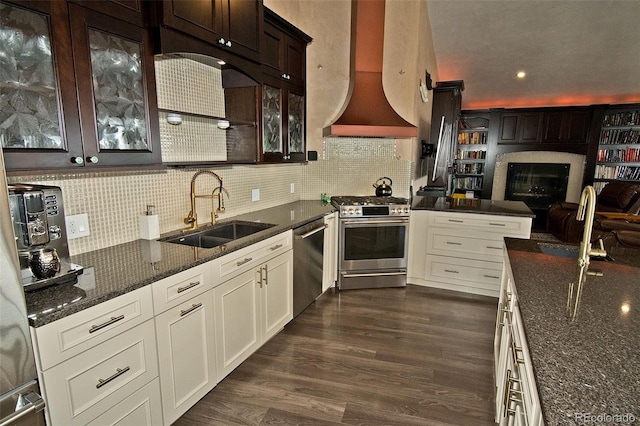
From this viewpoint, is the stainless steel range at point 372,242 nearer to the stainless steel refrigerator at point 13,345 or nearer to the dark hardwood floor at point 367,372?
the dark hardwood floor at point 367,372

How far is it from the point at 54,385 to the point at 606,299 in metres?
2.04

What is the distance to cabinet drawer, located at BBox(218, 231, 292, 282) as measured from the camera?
199cm

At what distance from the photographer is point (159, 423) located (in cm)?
166

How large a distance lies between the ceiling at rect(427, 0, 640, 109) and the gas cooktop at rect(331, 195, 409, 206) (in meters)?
2.82

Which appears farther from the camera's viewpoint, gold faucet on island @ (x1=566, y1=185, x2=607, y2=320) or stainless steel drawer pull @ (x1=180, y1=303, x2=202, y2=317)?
stainless steel drawer pull @ (x1=180, y1=303, x2=202, y2=317)

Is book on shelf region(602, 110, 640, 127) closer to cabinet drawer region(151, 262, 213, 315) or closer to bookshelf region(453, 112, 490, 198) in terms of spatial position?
bookshelf region(453, 112, 490, 198)

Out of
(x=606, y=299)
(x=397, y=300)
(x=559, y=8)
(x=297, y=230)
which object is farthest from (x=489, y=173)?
(x=606, y=299)

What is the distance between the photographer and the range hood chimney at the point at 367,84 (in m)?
3.42

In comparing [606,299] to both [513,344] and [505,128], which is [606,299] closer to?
[513,344]

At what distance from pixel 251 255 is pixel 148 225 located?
2.18 ft

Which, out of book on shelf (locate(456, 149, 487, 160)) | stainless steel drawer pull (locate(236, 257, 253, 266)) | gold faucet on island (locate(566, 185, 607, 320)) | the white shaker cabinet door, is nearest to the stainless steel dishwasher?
the white shaker cabinet door

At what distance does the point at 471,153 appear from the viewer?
757cm

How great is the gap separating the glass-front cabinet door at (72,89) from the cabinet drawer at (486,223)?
288 cm

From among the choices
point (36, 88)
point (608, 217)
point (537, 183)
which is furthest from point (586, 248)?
point (537, 183)
